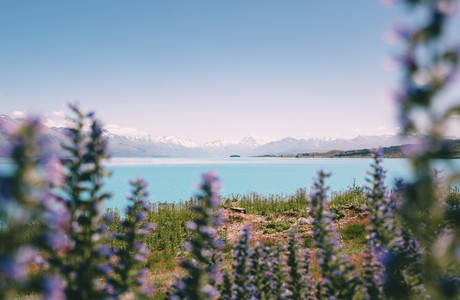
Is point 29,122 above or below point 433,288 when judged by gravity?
above

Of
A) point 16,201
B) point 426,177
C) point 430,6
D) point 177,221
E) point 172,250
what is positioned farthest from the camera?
point 177,221

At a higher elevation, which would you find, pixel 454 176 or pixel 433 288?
pixel 454 176

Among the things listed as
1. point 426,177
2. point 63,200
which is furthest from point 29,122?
point 426,177

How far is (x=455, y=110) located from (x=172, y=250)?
17.2 metres

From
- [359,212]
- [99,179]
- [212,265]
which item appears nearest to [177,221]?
[359,212]

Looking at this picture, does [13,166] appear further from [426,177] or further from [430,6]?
[430,6]

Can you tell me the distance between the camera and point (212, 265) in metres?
6.25

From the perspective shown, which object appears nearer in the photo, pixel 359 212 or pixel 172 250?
pixel 172 250

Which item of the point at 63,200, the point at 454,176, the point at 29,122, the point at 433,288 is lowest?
the point at 433,288

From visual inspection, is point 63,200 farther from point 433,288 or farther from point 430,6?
point 430,6

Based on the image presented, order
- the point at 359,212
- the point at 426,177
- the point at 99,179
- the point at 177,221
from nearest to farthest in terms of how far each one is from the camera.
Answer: the point at 426,177 → the point at 99,179 → the point at 177,221 → the point at 359,212

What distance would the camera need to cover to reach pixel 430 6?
161 inches

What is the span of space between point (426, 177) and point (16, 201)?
12.2 feet

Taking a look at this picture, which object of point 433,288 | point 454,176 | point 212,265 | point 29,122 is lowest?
point 212,265
